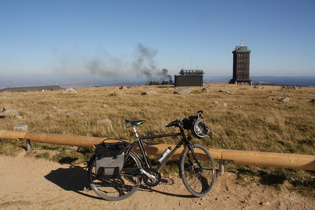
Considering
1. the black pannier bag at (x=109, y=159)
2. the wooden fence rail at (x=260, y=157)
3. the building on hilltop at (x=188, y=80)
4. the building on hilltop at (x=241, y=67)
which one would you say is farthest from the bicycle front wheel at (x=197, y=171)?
the building on hilltop at (x=241, y=67)

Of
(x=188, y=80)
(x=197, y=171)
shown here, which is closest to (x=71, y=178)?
(x=197, y=171)

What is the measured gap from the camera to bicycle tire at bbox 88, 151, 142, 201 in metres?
4.53

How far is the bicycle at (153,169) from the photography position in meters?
4.42

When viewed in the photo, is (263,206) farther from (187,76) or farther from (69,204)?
(187,76)

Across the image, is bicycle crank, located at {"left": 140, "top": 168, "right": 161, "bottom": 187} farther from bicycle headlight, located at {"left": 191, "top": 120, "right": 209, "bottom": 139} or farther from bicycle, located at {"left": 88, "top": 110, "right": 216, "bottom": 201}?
bicycle headlight, located at {"left": 191, "top": 120, "right": 209, "bottom": 139}

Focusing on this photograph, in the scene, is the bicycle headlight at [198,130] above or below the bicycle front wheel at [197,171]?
above

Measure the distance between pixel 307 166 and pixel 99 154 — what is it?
3358 mm

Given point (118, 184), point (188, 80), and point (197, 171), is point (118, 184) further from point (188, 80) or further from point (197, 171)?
point (188, 80)

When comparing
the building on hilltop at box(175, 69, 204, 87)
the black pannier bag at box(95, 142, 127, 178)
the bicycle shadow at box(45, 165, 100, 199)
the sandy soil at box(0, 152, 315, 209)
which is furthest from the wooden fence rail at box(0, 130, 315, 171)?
the building on hilltop at box(175, 69, 204, 87)

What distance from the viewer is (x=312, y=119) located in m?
10.6

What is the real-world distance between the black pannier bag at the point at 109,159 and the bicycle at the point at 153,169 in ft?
0.18

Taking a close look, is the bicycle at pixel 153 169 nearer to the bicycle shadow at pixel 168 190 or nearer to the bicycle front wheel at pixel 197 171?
the bicycle front wheel at pixel 197 171

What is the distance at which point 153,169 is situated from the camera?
4.52 meters

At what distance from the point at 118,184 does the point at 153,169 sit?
78 cm
